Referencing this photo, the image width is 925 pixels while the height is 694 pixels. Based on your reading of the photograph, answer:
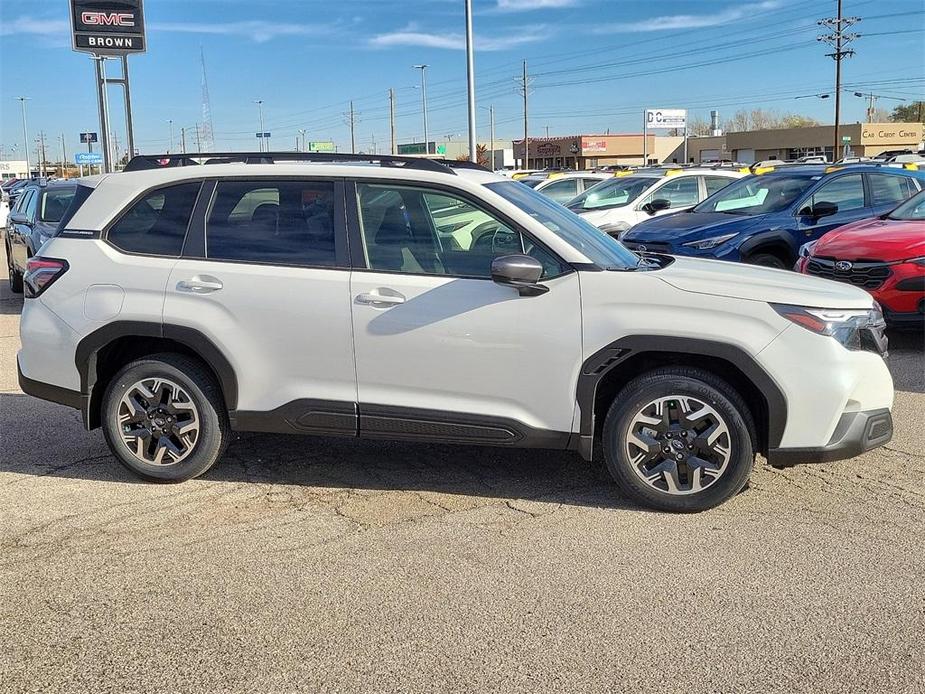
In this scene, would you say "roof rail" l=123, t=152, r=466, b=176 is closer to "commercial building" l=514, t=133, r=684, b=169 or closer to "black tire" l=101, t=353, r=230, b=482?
"black tire" l=101, t=353, r=230, b=482

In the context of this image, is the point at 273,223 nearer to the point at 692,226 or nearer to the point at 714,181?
the point at 692,226

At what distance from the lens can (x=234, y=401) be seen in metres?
4.88

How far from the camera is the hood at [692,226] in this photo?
10555 millimetres

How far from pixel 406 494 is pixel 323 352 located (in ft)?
3.02

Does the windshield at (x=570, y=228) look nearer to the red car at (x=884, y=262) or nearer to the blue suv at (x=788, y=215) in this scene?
the red car at (x=884, y=262)

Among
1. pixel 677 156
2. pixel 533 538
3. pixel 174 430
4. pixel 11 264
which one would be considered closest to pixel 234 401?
pixel 174 430

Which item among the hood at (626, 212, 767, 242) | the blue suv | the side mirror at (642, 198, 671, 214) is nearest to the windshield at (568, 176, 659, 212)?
the side mirror at (642, 198, 671, 214)

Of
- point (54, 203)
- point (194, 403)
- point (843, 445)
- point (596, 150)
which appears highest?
point (596, 150)

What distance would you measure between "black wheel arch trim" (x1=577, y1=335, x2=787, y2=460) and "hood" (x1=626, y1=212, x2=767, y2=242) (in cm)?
653

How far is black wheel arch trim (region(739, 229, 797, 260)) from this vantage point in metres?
10.3

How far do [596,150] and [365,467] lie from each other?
8329 cm

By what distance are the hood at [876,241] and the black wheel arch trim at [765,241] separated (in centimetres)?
119

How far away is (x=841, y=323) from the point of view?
443 centimetres

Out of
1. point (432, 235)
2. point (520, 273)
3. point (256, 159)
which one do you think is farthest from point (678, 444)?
point (256, 159)
